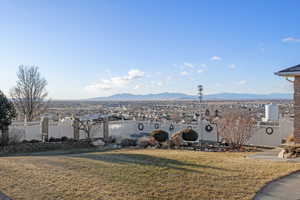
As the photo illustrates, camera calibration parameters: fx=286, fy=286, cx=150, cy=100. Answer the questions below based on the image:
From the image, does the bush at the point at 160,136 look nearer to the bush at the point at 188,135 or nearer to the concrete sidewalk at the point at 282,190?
the bush at the point at 188,135

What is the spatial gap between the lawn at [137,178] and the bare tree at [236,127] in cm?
613

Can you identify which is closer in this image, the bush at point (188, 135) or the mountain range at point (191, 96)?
the bush at point (188, 135)

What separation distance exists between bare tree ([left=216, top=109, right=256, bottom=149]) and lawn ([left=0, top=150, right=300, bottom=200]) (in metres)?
6.13

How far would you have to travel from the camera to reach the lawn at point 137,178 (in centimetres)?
572

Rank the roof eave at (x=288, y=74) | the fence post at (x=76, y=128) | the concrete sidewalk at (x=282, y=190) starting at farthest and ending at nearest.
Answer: the fence post at (x=76, y=128) → the roof eave at (x=288, y=74) → the concrete sidewalk at (x=282, y=190)

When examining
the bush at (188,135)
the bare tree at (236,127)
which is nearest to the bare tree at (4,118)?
the bush at (188,135)

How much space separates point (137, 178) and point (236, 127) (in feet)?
30.9

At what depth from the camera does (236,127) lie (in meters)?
14.8

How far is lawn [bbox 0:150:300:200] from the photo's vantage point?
5719 millimetres

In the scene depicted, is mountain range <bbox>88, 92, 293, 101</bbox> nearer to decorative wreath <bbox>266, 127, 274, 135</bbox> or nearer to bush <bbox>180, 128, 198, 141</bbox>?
decorative wreath <bbox>266, 127, 274, 135</bbox>

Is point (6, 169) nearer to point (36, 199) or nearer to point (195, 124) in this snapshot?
point (36, 199)

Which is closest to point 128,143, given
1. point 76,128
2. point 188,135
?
point 188,135

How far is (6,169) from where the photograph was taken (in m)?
8.02

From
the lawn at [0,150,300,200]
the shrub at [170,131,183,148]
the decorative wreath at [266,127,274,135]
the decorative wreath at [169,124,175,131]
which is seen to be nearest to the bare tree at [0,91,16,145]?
the lawn at [0,150,300,200]
